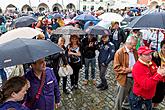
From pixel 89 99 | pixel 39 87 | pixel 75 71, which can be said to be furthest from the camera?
pixel 75 71

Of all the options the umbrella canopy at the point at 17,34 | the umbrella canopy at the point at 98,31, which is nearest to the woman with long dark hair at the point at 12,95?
the umbrella canopy at the point at 17,34

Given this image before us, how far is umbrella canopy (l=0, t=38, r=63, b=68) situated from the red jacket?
4.49 feet

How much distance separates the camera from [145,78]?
429 centimetres

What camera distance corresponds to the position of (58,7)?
67062 mm

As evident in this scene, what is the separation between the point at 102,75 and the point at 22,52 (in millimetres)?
4079

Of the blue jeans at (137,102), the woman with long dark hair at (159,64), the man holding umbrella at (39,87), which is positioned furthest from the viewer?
the woman with long dark hair at (159,64)

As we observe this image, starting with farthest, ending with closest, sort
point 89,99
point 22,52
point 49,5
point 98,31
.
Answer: point 49,5 → point 98,31 → point 89,99 → point 22,52

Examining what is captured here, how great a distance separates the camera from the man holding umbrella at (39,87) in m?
3.82

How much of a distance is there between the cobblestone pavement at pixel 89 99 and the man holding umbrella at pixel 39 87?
7.65ft

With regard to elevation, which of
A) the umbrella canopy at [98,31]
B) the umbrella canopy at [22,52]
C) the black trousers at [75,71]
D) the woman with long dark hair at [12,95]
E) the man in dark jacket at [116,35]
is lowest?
the black trousers at [75,71]

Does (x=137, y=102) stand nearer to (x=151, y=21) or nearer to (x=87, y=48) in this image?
(x=151, y=21)

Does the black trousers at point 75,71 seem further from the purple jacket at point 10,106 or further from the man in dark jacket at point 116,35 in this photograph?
the purple jacket at point 10,106

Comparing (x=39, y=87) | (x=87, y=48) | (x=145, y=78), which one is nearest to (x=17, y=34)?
(x=39, y=87)

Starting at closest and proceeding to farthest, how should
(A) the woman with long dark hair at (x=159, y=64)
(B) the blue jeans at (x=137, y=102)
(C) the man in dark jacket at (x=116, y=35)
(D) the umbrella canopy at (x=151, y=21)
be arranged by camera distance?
(B) the blue jeans at (x=137, y=102), (A) the woman with long dark hair at (x=159, y=64), (D) the umbrella canopy at (x=151, y=21), (C) the man in dark jacket at (x=116, y=35)
